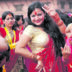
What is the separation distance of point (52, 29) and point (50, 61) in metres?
0.38

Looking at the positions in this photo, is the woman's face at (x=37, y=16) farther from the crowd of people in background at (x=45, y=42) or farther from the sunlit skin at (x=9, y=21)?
the sunlit skin at (x=9, y=21)

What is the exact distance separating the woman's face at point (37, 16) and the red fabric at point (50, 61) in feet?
0.91

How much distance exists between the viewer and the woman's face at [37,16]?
1.94 meters

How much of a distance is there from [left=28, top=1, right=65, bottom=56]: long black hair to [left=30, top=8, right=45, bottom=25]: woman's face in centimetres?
4

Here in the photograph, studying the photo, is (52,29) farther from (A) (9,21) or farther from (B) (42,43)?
(A) (9,21)

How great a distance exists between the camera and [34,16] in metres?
1.96

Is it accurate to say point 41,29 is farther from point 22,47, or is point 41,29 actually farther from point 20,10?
point 20,10

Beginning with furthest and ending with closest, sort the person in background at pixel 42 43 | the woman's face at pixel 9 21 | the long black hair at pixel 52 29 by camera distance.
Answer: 1. the woman's face at pixel 9 21
2. the long black hair at pixel 52 29
3. the person in background at pixel 42 43

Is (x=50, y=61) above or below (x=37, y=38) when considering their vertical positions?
below

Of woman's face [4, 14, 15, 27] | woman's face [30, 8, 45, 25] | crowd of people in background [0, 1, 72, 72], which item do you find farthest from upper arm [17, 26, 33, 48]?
woman's face [4, 14, 15, 27]

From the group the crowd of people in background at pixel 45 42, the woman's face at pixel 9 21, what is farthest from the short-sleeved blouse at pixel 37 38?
the woman's face at pixel 9 21

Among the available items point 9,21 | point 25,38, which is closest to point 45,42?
point 25,38

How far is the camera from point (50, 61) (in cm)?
190

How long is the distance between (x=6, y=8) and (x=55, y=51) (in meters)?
19.0
